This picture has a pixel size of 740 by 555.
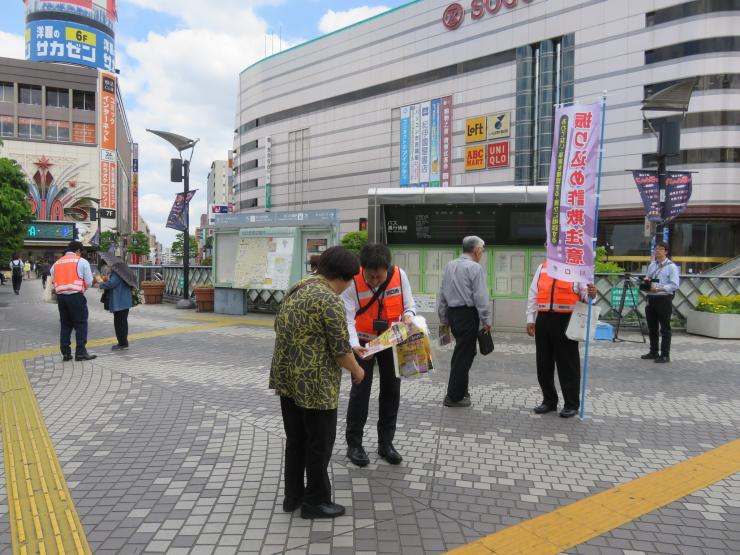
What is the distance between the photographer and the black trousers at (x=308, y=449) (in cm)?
319

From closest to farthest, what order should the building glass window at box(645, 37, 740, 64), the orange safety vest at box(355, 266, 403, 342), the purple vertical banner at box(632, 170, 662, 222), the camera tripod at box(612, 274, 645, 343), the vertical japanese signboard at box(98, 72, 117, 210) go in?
the orange safety vest at box(355, 266, 403, 342), the camera tripod at box(612, 274, 645, 343), the purple vertical banner at box(632, 170, 662, 222), the building glass window at box(645, 37, 740, 64), the vertical japanese signboard at box(98, 72, 117, 210)

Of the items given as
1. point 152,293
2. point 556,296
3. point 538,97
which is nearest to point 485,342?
point 556,296

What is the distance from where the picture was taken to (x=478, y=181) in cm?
4512

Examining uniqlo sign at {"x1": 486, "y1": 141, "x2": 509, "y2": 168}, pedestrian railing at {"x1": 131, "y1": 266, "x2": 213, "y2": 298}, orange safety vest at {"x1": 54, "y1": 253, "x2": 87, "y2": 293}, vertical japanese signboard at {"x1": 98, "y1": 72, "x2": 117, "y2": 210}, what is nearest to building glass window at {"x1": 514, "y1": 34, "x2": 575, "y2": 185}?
uniqlo sign at {"x1": 486, "y1": 141, "x2": 509, "y2": 168}

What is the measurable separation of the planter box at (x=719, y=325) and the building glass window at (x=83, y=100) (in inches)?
2939

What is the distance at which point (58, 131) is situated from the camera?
67438 millimetres

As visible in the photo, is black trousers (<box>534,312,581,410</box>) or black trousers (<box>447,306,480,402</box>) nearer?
black trousers (<box>534,312,581,410</box>)

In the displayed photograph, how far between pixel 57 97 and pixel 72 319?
238 ft

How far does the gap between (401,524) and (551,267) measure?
3214 mm

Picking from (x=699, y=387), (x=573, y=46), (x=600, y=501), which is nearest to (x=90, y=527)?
(x=600, y=501)

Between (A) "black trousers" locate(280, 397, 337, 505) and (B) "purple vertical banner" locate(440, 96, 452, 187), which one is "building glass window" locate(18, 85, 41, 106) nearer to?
(B) "purple vertical banner" locate(440, 96, 452, 187)

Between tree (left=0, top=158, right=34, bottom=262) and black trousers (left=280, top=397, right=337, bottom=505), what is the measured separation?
84.3 ft

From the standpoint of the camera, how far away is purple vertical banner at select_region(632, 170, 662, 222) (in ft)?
38.6

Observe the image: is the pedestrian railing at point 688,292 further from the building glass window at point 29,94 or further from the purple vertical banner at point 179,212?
the building glass window at point 29,94
